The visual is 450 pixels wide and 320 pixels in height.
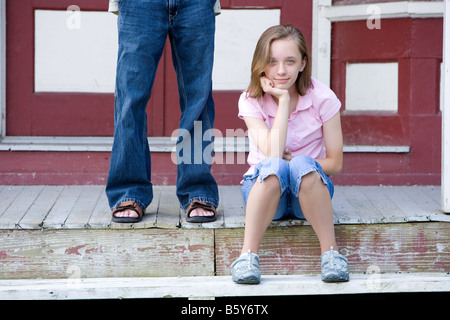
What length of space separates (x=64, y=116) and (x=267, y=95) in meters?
1.47

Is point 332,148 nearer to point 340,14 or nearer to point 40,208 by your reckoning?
point 340,14

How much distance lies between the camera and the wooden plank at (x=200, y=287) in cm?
281

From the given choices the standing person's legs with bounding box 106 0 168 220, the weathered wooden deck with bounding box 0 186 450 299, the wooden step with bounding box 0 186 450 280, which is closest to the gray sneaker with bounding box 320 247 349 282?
the weathered wooden deck with bounding box 0 186 450 299

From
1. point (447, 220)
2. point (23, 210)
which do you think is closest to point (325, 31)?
point (447, 220)

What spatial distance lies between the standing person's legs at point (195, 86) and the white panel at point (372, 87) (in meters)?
1.20

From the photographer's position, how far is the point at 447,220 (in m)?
3.07

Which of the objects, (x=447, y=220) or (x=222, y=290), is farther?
(x=447, y=220)

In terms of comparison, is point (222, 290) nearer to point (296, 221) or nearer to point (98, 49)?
point (296, 221)

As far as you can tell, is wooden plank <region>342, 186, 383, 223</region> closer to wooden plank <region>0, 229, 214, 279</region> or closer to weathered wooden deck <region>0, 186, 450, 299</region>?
weathered wooden deck <region>0, 186, 450, 299</region>

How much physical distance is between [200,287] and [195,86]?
86 centimetres

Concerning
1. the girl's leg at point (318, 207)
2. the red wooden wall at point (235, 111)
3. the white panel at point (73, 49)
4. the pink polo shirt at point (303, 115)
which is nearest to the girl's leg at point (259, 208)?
the girl's leg at point (318, 207)

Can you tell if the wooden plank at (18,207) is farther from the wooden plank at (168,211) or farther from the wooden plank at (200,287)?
the wooden plank at (168,211)

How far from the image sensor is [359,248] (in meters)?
3.07

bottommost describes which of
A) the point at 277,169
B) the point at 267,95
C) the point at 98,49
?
the point at 277,169
